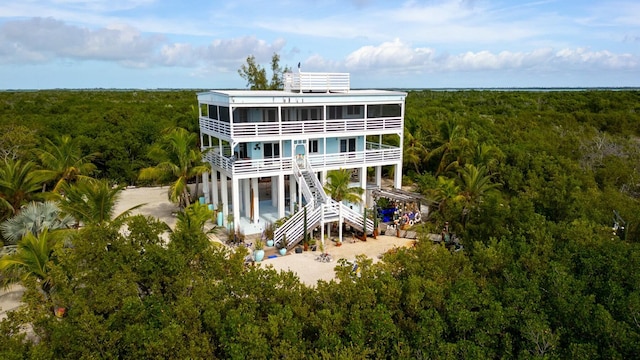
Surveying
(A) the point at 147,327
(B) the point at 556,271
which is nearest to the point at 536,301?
(B) the point at 556,271

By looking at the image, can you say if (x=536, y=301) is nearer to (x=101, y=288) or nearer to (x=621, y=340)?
(x=621, y=340)

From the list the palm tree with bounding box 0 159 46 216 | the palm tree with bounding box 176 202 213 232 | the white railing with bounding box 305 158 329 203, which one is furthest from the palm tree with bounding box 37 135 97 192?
the white railing with bounding box 305 158 329 203

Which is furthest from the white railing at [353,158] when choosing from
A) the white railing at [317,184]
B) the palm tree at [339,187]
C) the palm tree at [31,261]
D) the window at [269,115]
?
the palm tree at [31,261]

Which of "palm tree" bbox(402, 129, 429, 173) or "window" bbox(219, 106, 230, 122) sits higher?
"window" bbox(219, 106, 230, 122)

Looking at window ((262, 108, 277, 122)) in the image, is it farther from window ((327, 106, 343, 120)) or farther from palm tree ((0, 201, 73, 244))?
palm tree ((0, 201, 73, 244))

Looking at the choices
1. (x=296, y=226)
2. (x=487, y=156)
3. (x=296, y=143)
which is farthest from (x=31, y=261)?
(x=487, y=156)

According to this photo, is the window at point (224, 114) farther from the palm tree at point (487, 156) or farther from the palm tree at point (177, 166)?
the palm tree at point (487, 156)
